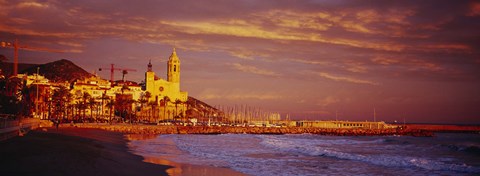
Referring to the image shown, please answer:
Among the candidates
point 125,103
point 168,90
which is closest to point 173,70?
point 168,90

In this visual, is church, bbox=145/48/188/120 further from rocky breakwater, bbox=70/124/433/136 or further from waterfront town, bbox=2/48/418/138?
rocky breakwater, bbox=70/124/433/136

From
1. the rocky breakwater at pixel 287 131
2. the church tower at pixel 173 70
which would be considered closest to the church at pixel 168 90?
the church tower at pixel 173 70

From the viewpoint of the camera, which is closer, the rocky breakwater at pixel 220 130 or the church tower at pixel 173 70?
the rocky breakwater at pixel 220 130

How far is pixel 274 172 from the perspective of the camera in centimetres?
2656

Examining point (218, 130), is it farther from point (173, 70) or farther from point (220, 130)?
point (173, 70)

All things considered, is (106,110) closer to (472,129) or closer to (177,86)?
(177,86)

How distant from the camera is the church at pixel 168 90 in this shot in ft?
546

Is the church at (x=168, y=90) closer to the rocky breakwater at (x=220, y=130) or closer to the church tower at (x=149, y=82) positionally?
the church tower at (x=149, y=82)

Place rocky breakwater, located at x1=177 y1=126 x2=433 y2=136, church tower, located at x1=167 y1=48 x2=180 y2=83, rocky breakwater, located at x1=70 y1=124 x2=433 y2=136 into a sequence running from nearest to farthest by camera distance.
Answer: rocky breakwater, located at x1=70 y1=124 x2=433 y2=136 < rocky breakwater, located at x1=177 y1=126 x2=433 y2=136 < church tower, located at x1=167 y1=48 x2=180 y2=83

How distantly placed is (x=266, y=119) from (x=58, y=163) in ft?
568

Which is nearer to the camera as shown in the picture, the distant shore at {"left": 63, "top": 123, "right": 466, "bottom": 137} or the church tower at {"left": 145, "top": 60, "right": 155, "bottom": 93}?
the distant shore at {"left": 63, "top": 123, "right": 466, "bottom": 137}

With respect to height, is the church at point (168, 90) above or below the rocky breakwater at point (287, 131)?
above

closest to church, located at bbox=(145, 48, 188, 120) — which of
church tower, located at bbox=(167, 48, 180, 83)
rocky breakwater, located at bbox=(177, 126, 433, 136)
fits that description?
church tower, located at bbox=(167, 48, 180, 83)

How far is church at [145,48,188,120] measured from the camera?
16638 centimetres
